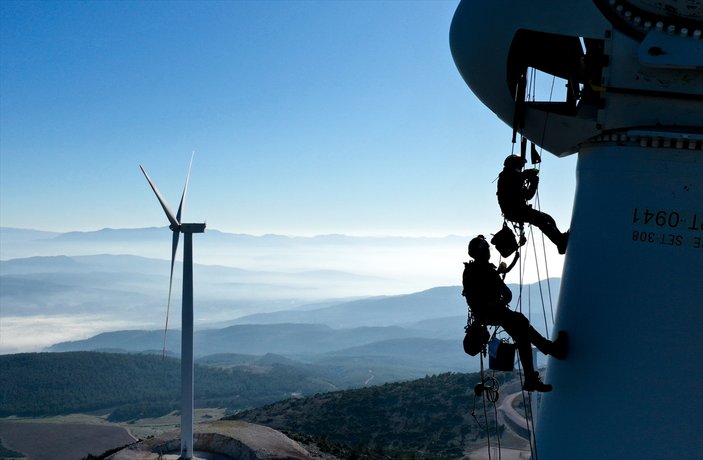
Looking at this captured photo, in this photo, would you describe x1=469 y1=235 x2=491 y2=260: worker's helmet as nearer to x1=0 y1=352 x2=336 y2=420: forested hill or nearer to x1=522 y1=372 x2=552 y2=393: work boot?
x1=522 y1=372 x2=552 y2=393: work boot

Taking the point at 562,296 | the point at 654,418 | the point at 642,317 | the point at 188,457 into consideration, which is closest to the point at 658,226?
the point at 642,317

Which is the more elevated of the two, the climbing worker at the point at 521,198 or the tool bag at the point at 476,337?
the climbing worker at the point at 521,198

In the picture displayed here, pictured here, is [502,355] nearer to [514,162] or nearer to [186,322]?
[514,162]

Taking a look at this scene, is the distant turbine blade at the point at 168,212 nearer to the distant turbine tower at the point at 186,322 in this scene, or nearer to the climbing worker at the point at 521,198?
the distant turbine tower at the point at 186,322

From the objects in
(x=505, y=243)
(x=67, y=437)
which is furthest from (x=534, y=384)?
(x=67, y=437)

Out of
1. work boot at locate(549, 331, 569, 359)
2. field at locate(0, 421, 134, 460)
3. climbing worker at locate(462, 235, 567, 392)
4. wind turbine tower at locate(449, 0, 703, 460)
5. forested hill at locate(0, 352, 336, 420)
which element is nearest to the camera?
wind turbine tower at locate(449, 0, 703, 460)

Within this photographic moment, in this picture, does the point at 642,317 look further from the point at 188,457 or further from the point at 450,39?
the point at 188,457

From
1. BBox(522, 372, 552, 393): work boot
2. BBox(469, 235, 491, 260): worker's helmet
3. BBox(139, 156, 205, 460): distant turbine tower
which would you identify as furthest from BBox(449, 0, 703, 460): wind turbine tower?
BBox(139, 156, 205, 460): distant turbine tower

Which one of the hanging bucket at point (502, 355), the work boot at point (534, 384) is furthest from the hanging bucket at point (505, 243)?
the work boot at point (534, 384)
